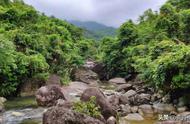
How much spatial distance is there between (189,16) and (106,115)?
71.2ft

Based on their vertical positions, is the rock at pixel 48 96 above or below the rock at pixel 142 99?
above

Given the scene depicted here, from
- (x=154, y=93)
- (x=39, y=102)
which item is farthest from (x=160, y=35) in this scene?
(x=39, y=102)

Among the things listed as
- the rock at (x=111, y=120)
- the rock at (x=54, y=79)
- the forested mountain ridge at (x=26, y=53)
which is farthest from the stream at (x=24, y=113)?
the rock at (x=54, y=79)

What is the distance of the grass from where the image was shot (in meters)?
28.4

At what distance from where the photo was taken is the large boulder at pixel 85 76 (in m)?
53.5

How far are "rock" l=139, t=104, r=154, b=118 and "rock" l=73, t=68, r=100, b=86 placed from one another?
2307cm

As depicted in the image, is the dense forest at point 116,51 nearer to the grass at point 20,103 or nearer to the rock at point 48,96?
the grass at point 20,103

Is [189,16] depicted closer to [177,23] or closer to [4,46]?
[177,23]

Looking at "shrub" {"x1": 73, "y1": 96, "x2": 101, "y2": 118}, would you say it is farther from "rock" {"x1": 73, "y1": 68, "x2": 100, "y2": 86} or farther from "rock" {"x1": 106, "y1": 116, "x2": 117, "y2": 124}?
"rock" {"x1": 73, "y1": 68, "x2": 100, "y2": 86}

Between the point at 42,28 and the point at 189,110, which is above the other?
the point at 42,28

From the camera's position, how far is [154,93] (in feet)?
114

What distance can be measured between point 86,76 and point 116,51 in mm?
6395

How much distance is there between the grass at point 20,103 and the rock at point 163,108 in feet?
31.8

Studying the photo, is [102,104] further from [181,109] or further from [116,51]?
[116,51]
